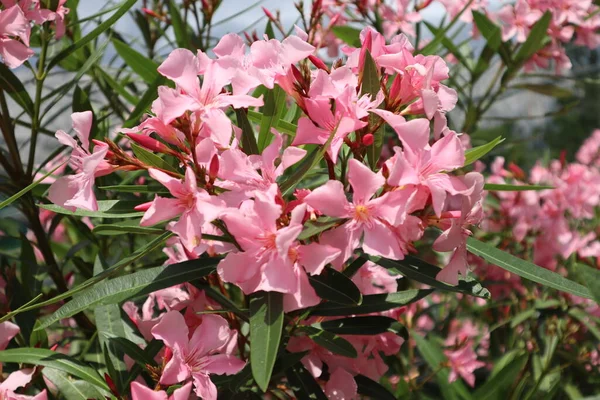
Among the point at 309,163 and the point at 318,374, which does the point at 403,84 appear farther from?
the point at 318,374

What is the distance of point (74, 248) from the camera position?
1286 mm

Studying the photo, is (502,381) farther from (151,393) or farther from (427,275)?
(151,393)

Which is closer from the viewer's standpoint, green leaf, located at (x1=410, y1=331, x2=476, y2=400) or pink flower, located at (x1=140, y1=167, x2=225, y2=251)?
pink flower, located at (x1=140, y1=167, x2=225, y2=251)

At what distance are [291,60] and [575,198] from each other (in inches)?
62.3

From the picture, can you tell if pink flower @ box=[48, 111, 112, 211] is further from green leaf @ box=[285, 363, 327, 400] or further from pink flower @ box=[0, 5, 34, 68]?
green leaf @ box=[285, 363, 327, 400]

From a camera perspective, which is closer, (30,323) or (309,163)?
(309,163)

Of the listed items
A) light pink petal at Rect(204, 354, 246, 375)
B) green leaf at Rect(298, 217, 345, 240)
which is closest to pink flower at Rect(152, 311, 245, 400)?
light pink petal at Rect(204, 354, 246, 375)

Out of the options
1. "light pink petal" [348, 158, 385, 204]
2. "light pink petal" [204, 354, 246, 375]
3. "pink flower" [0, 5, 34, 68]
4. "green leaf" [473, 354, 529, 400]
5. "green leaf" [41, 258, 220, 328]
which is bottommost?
"green leaf" [473, 354, 529, 400]

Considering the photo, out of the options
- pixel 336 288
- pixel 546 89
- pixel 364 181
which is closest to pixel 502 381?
pixel 336 288

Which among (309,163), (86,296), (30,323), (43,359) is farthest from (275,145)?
(30,323)

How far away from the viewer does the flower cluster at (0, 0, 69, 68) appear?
96 cm

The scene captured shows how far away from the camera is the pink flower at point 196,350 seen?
0.81m

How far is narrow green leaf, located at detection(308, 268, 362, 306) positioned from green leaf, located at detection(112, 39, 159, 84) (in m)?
0.58

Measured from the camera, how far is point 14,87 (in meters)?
1.10
